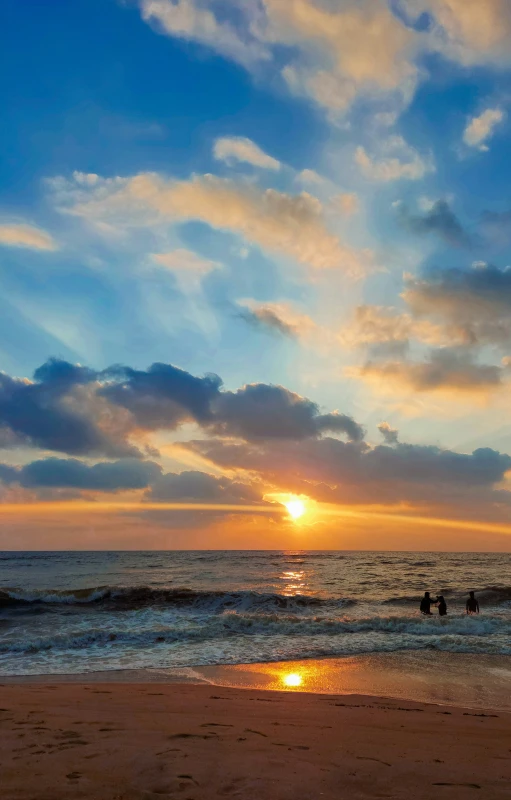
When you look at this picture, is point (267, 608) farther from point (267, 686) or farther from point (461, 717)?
point (461, 717)

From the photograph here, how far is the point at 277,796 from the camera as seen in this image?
525 cm

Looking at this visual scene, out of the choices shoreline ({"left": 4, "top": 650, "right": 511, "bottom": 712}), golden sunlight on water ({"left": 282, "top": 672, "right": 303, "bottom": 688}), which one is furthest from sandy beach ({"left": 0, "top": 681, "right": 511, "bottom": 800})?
golden sunlight on water ({"left": 282, "top": 672, "right": 303, "bottom": 688})

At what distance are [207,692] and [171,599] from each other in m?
21.5

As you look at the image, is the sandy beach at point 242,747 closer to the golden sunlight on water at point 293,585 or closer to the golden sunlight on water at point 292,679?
the golden sunlight on water at point 292,679

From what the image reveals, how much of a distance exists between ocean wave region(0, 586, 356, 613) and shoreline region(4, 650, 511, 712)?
13731 millimetres

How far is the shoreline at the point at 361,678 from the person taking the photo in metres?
11.3

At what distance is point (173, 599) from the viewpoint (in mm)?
31172

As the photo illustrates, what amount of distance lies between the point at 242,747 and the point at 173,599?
85.2ft

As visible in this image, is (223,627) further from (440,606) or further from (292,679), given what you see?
(440,606)

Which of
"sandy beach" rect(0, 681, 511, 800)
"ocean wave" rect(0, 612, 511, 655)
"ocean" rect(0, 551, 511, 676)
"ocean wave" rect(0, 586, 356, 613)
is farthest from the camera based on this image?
"ocean wave" rect(0, 586, 356, 613)

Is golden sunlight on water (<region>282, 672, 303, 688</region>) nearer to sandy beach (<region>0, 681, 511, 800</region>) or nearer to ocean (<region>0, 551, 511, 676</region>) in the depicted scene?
sandy beach (<region>0, 681, 511, 800</region>)

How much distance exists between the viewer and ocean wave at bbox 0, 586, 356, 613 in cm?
2891

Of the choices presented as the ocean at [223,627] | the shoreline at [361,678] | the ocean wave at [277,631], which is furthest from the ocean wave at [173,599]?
the shoreline at [361,678]

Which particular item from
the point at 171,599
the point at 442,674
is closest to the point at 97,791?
the point at 442,674
